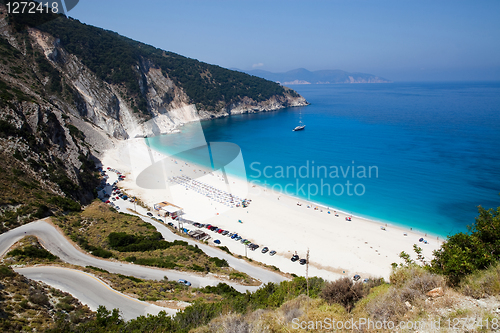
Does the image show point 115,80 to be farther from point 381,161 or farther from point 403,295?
point 403,295

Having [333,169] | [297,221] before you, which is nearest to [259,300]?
[297,221]

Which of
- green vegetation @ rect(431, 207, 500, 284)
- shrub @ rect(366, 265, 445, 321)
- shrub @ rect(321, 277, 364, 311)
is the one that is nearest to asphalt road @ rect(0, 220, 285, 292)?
shrub @ rect(321, 277, 364, 311)

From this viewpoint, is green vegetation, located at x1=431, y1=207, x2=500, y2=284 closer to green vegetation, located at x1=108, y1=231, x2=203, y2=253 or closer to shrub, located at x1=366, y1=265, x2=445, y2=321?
shrub, located at x1=366, y1=265, x2=445, y2=321

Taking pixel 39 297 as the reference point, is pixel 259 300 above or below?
below

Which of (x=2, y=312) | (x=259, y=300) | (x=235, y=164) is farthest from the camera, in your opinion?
(x=235, y=164)

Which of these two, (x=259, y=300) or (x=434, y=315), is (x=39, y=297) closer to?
(x=259, y=300)

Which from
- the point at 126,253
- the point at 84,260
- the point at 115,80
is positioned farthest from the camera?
the point at 115,80

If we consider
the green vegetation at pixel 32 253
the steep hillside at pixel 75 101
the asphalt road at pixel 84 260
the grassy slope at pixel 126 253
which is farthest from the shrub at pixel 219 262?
the steep hillside at pixel 75 101

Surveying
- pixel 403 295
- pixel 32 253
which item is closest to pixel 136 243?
pixel 32 253
